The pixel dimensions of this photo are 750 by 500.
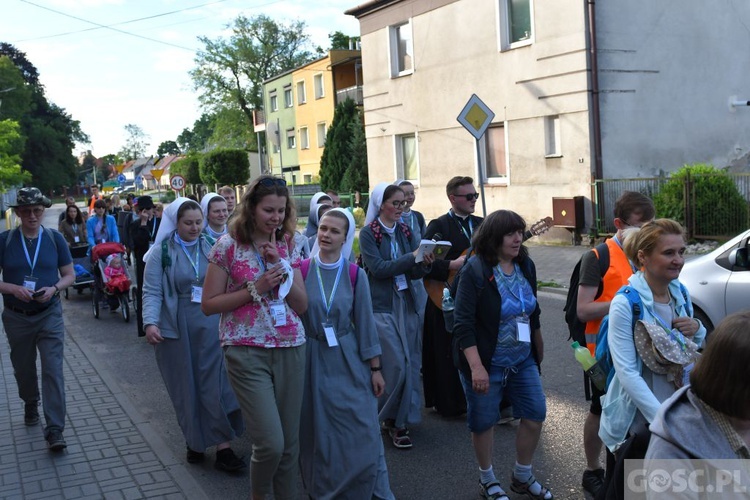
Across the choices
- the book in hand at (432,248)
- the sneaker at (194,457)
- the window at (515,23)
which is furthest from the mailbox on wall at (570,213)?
the sneaker at (194,457)

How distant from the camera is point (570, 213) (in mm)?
19281

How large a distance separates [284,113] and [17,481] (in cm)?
4909

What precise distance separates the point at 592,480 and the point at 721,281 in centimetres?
368

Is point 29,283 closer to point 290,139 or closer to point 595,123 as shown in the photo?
point 595,123

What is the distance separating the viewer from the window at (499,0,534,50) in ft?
68.5

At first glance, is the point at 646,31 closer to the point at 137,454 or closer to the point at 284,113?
the point at 137,454

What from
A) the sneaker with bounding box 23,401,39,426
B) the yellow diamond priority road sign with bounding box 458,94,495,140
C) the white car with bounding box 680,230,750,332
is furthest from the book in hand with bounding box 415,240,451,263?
the yellow diamond priority road sign with bounding box 458,94,495,140

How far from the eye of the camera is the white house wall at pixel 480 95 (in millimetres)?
19609

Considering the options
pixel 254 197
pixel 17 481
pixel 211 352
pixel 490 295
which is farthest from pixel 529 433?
pixel 17 481

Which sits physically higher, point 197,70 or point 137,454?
point 197,70

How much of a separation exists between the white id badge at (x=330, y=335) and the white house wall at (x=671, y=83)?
16.2m

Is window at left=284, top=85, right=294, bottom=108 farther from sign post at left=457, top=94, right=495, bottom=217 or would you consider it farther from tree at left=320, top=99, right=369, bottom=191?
sign post at left=457, top=94, right=495, bottom=217

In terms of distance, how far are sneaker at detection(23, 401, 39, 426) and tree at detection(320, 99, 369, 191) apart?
28.4 metres

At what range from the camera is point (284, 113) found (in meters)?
53.3
